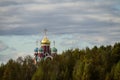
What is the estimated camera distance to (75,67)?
6819 cm

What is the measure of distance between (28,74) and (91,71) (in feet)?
48.1

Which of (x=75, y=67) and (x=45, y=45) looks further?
(x=45, y=45)

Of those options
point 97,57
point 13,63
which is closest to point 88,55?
point 97,57

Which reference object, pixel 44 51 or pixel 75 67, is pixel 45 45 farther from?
pixel 75 67

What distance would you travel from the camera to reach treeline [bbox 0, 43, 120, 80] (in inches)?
2569

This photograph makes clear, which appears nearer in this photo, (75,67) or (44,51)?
(75,67)

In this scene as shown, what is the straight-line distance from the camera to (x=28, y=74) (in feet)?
251

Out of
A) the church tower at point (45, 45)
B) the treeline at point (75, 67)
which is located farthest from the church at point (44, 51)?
the treeline at point (75, 67)

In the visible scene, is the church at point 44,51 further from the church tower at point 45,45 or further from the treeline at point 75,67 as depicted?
the treeline at point 75,67

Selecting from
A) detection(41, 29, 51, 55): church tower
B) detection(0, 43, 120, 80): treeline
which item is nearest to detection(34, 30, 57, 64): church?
detection(41, 29, 51, 55): church tower

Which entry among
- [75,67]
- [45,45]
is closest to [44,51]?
[45,45]

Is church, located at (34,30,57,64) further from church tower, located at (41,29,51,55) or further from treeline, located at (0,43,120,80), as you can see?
treeline, located at (0,43,120,80)

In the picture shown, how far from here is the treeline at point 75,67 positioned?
65250 millimetres

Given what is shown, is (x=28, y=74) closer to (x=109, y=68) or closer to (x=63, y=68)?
(x=63, y=68)
